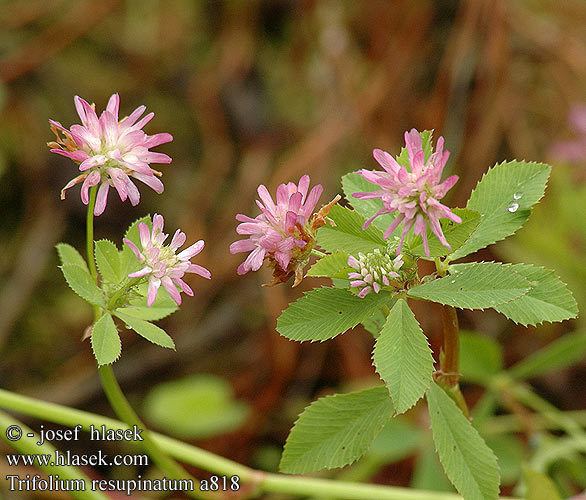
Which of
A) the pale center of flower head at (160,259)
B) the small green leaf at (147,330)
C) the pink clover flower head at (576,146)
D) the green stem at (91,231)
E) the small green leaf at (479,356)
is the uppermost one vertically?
the pink clover flower head at (576,146)

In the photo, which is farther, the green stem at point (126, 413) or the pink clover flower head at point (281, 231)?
the green stem at point (126, 413)

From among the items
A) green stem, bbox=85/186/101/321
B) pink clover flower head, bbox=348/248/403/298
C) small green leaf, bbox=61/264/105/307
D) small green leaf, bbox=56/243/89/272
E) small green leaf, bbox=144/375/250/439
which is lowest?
pink clover flower head, bbox=348/248/403/298

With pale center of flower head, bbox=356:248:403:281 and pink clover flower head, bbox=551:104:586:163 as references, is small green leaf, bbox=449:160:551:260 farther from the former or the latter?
pink clover flower head, bbox=551:104:586:163

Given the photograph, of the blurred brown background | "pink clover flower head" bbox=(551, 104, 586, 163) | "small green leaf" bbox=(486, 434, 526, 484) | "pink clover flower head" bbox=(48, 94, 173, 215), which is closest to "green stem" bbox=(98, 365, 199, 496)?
"pink clover flower head" bbox=(48, 94, 173, 215)

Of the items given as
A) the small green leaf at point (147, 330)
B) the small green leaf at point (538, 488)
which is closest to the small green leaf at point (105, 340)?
the small green leaf at point (147, 330)

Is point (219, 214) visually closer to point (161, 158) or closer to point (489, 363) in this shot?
point (489, 363)

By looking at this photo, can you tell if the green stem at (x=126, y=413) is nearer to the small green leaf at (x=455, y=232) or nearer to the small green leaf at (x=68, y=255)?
the small green leaf at (x=68, y=255)
